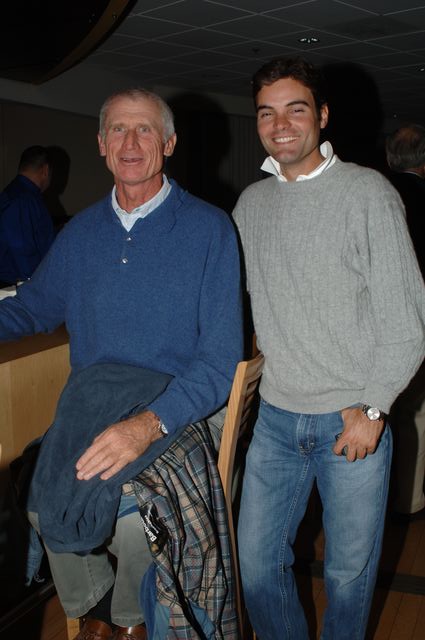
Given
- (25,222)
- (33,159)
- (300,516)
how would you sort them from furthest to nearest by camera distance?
(33,159)
(25,222)
(300,516)

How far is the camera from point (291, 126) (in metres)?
1.68

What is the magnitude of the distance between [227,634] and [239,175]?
34.1ft

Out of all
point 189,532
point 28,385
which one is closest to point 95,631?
point 189,532

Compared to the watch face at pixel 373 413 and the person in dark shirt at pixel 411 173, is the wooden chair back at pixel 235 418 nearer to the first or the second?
the watch face at pixel 373 413

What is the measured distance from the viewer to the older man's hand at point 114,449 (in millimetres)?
1461

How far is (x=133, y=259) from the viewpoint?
1639 mm

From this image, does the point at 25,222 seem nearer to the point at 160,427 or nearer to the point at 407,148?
the point at 407,148

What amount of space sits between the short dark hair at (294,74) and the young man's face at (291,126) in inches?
0.4

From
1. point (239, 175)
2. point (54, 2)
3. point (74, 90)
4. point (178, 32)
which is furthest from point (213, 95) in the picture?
point (54, 2)

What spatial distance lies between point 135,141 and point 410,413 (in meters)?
1.85

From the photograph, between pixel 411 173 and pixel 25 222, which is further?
pixel 25 222

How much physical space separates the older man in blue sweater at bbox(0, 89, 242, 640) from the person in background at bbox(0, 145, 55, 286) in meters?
2.98

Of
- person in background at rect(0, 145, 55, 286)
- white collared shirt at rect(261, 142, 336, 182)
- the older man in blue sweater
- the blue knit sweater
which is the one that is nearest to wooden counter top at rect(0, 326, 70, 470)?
the older man in blue sweater

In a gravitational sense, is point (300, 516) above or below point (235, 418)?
below
